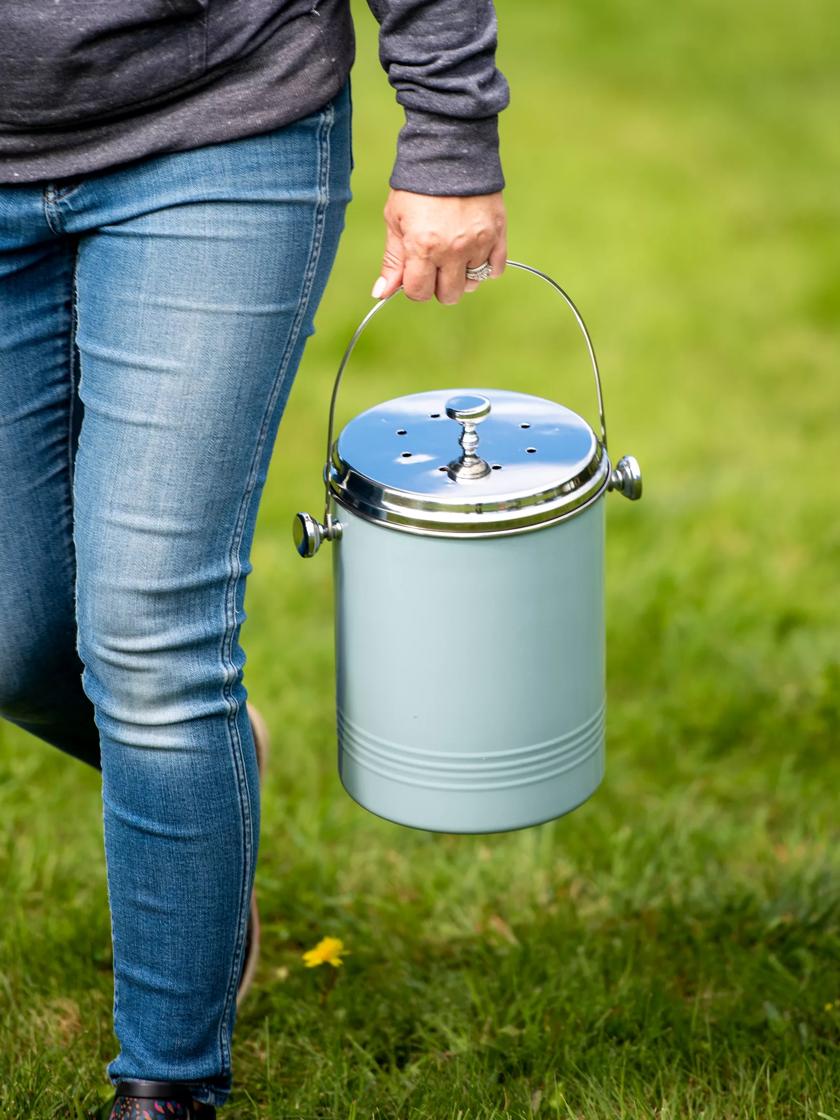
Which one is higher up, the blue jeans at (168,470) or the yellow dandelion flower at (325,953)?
the blue jeans at (168,470)

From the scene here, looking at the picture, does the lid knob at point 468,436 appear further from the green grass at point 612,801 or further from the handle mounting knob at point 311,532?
the green grass at point 612,801

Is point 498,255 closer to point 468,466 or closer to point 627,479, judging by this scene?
point 468,466

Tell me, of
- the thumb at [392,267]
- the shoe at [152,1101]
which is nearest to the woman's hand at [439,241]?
the thumb at [392,267]

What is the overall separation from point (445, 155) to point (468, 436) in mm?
337

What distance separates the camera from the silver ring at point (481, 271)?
6.12 feet

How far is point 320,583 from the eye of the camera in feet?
13.1

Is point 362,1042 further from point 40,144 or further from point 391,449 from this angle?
point 40,144

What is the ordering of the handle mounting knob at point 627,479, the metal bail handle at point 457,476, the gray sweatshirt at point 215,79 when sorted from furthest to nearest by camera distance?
the handle mounting knob at point 627,479 → the metal bail handle at point 457,476 → the gray sweatshirt at point 215,79

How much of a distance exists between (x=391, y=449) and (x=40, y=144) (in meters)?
0.54

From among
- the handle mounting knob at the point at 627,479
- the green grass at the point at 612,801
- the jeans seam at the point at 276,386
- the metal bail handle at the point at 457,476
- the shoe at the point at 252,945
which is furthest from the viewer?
the shoe at the point at 252,945

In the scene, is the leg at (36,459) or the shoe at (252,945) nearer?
the leg at (36,459)

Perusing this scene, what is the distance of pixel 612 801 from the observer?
306 cm

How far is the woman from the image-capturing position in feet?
5.66

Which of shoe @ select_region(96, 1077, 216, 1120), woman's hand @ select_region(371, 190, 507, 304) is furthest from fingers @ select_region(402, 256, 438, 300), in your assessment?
Answer: shoe @ select_region(96, 1077, 216, 1120)
